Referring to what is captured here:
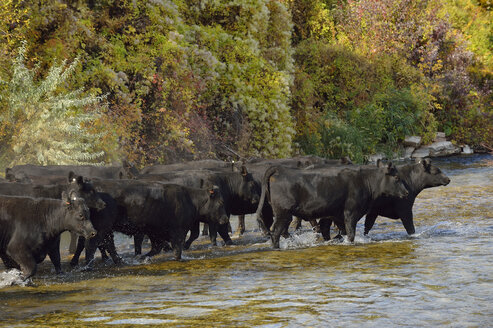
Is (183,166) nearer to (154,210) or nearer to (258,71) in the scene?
(154,210)

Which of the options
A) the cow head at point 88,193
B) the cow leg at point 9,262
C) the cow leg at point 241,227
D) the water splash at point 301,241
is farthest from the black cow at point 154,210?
the cow leg at point 241,227

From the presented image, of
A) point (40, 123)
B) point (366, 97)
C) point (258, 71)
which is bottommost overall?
point (40, 123)

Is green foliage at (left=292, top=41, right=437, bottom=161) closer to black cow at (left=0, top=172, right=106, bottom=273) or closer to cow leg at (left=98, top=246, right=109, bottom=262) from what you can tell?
cow leg at (left=98, top=246, right=109, bottom=262)

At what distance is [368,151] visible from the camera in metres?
31.8

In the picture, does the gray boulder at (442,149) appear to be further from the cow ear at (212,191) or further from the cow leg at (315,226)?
the cow ear at (212,191)

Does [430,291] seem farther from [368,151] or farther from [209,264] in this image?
[368,151]

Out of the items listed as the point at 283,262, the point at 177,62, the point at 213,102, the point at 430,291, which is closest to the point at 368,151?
the point at 213,102

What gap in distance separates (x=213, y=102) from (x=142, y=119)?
3.69 m

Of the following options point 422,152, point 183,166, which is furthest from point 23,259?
point 422,152

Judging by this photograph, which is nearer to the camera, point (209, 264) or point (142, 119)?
point (209, 264)

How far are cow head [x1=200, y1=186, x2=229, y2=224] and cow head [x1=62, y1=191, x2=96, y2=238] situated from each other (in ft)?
8.91

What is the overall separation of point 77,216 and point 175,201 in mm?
1971

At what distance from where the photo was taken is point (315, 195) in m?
12.8

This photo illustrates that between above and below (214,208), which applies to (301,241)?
below
